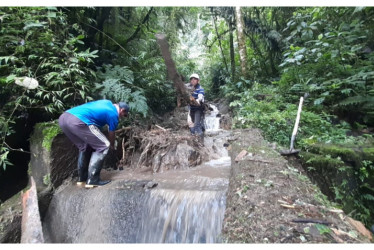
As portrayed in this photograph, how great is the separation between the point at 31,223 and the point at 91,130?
155 cm

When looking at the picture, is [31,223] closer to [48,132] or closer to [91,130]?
[91,130]

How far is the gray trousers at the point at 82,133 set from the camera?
3.72 m

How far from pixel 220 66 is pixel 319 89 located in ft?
29.0

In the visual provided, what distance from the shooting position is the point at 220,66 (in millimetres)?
14734

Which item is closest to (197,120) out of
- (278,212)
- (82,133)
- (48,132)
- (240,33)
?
(82,133)

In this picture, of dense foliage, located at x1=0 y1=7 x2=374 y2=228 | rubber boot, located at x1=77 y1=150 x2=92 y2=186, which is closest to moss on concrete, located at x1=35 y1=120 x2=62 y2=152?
dense foliage, located at x1=0 y1=7 x2=374 y2=228

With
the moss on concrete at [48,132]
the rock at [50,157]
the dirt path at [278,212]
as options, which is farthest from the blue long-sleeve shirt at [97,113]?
the dirt path at [278,212]

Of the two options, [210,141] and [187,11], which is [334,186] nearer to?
[210,141]

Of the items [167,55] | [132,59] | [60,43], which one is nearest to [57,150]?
[60,43]

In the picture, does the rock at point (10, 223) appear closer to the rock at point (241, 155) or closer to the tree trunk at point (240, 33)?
the rock at point (241, 155)

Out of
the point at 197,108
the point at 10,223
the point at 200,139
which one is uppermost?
the point at 197,108

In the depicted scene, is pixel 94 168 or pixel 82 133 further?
pixel 94 168

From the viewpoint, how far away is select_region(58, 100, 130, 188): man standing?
3.76 m

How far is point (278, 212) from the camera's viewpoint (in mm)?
2059
